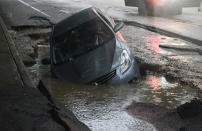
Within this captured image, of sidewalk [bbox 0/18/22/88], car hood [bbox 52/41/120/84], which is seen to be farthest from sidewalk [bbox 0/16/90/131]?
car hood [bbox 52/41/120/84]

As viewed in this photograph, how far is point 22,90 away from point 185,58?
5.28 meters

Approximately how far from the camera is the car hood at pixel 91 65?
676 centimetres

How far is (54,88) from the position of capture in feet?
23.2

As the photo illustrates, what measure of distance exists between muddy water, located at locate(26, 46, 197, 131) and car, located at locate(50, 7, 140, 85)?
0.68 ft

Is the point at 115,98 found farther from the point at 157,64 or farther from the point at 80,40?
the point at 157,64

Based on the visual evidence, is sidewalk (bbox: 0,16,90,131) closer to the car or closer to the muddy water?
the muddy water

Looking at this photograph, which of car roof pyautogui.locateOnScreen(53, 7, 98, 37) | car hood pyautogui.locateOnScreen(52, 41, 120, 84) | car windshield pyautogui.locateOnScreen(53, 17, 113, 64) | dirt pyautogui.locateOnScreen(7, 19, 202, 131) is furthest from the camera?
car roof pyautogui.locateOnScreen(53, 7, 98, 37)

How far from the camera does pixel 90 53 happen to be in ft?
23.3

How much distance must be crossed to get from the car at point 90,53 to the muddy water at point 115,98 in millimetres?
206

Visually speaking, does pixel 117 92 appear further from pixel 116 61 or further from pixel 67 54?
pixel 67 54

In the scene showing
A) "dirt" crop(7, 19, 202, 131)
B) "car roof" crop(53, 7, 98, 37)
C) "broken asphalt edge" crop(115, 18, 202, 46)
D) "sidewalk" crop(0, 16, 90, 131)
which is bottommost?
"broken asphalt edge" crop(115, 18, 202, 46)

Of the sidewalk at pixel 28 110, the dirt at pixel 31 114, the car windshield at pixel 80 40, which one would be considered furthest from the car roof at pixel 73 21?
the dirt at pixel 31 114

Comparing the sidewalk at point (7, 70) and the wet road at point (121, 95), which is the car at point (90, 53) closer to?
the wet road at point (121, 95)

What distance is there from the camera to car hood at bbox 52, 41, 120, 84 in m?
6.76
